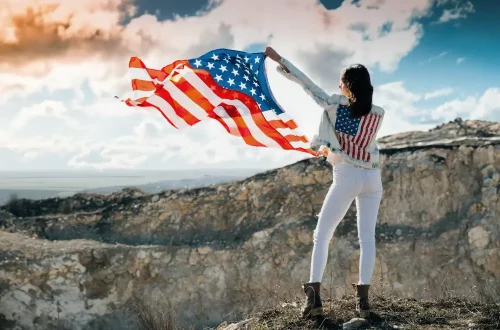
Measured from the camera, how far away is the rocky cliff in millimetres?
11633

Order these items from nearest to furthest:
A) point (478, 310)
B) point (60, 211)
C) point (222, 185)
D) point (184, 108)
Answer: point (478, 310) < point (184, 108) < point (222, 185) < point (60, 211)

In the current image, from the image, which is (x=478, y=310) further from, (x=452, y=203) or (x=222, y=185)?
(x=222, y=185)

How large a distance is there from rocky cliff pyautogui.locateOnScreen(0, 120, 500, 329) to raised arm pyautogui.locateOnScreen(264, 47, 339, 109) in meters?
7.60

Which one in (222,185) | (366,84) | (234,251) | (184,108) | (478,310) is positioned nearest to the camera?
(366,84)

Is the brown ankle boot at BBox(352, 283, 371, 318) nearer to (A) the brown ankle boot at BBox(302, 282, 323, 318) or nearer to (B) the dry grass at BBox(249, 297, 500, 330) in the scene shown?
(B) the dry grass at BBox(249, 297, 500, 330)

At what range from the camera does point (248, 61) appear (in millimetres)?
5734

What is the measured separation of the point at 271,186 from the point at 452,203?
15.4 ft

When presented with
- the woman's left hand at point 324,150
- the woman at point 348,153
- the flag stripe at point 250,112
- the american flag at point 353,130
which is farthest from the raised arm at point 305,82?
the flag stripe at point 250,112

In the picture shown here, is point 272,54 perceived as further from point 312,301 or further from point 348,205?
point 312,301

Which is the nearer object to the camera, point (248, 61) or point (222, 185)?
point (248, 61)

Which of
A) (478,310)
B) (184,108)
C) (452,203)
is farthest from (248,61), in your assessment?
(452,203)

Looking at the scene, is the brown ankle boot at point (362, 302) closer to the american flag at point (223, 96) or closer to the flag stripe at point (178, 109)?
the american flag at point (223, 96)

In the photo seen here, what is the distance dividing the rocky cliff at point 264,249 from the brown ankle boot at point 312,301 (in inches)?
269

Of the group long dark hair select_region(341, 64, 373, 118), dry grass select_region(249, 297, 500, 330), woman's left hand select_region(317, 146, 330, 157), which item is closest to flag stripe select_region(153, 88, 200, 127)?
woman's left hand select_region(317, 146, 330, 157)
